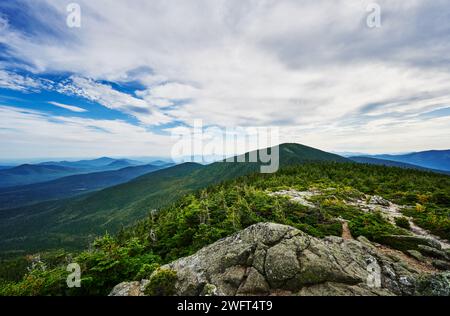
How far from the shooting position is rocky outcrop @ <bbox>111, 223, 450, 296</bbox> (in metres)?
10.8

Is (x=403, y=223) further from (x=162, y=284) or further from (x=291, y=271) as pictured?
(x=162, y=284)

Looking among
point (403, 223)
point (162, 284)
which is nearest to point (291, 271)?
point (162, 284)

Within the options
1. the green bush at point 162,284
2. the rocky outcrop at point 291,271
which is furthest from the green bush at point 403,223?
the green bush at point 162,284

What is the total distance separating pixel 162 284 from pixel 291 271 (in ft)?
24.3

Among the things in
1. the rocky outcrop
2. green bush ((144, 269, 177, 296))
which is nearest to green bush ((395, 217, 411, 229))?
the rocky outcrop

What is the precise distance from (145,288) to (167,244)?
7.54m

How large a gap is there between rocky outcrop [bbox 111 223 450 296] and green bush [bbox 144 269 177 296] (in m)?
0.34

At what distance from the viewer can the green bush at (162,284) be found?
11619 mm

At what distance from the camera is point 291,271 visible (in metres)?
11.4

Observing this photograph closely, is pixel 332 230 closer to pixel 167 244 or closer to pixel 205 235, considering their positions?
pixel 205 235

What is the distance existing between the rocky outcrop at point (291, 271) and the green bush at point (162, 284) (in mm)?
344

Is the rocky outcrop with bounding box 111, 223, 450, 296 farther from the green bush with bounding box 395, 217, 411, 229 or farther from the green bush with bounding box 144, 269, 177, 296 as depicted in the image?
the green bush with bounding box 395, 217, 411, 229

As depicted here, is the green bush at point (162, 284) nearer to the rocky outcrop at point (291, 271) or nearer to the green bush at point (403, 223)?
the rocky outcrop at point (291, 271)
